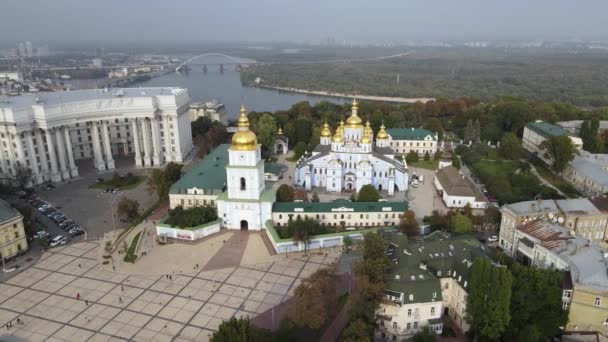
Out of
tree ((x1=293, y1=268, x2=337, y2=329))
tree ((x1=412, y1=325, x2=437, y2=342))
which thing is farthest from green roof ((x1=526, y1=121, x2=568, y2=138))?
tree ((x1=293, y1=268, x2=337, y2=329))

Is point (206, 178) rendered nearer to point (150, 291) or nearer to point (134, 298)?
point (150, 291)

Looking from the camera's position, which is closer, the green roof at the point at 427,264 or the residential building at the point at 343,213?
the green roof at the point at 427,264

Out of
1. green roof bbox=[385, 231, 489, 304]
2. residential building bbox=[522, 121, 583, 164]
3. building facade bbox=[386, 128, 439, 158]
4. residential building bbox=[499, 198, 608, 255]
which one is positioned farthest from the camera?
building facade bbox=[386, 128, 439, 158]

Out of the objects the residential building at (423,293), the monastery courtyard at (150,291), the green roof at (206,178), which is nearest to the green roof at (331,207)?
the monastery courtyard at (150,291)

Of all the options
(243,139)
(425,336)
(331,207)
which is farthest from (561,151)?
(243,139)

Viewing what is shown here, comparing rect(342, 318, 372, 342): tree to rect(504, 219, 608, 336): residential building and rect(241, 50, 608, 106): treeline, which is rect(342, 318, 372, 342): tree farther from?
rect(241, 50, 608, 106): treeline

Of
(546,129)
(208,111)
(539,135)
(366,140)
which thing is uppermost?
(366,140)

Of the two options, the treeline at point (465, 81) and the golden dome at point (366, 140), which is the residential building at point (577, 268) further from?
the treeline at point (465, 81)
